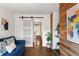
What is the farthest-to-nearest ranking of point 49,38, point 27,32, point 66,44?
1. point 27,32
2. point 49,38
3. point 66,44

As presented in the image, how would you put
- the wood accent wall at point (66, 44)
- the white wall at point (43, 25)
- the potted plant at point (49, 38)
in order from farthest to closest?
A: the white wall at point (43, 25) → the potted plant at point (49, 38) → the wood accent wall at point (66, 44)

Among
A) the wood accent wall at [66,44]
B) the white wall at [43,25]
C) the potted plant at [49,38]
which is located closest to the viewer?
the wood accent wall at [66,44]

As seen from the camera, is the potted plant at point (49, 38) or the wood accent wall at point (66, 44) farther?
the potted plant at point (49, 38)

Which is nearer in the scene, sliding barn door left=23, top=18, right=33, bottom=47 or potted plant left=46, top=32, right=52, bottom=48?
potted plant left=46, top=32, right=52, bottom=48

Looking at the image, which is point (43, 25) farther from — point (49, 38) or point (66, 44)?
point (66, 44)

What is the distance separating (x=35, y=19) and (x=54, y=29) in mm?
1296

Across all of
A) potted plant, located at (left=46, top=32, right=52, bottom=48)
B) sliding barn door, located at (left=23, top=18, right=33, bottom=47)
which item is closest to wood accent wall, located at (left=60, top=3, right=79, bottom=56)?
potted plant, located at (left=46, top=32, right=52, bottom=48)

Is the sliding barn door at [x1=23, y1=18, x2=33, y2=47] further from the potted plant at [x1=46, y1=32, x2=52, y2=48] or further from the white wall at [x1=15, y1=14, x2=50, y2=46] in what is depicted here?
the potted plant at [x1=46, y1=32, x2=52, y2=48]

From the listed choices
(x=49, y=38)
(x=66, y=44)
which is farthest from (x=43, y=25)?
(x=66, y=44)

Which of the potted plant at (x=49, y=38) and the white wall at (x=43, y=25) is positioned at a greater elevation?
the white wall at (x=43, y=25)

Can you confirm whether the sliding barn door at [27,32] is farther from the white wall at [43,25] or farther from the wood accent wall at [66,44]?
the wood accent wall at [66,44]

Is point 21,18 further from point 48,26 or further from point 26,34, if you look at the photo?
point 48,26

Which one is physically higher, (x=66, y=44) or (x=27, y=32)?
(x=27, y=32)

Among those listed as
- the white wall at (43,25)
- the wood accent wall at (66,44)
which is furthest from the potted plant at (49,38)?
the wood accent wall at (66,44)
